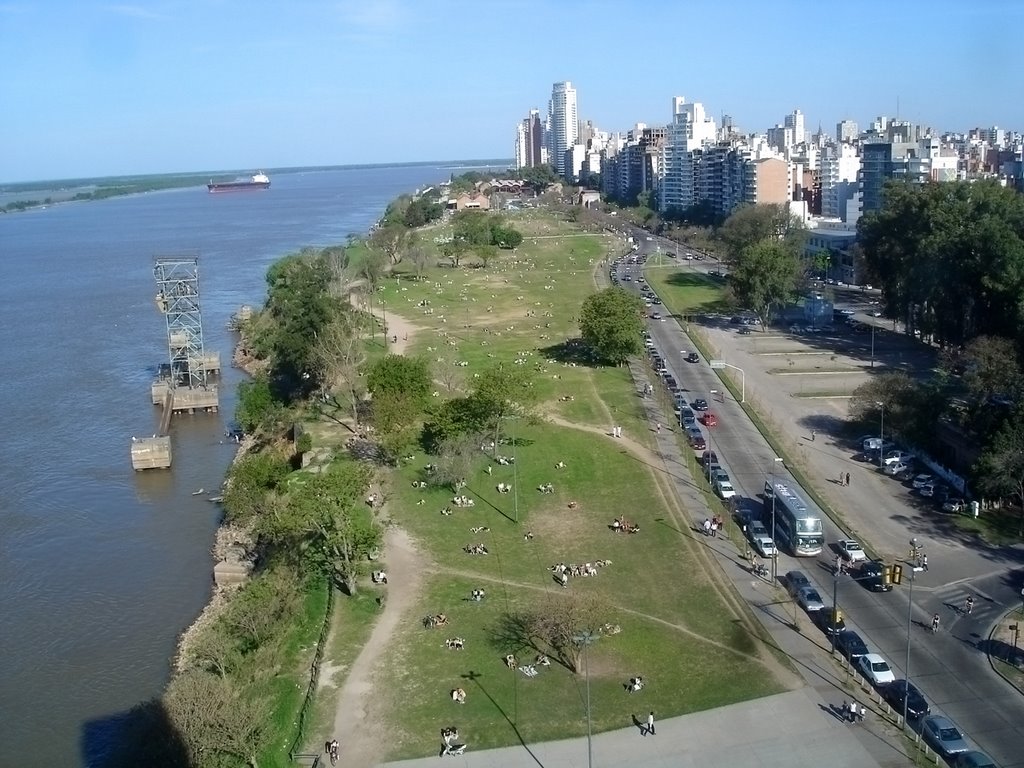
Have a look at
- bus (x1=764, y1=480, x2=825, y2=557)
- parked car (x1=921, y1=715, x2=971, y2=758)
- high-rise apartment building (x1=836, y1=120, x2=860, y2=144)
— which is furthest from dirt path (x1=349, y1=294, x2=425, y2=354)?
high-rise apartment building (x1=836, y1=120, x2=860, y2=144)

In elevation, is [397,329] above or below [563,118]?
below

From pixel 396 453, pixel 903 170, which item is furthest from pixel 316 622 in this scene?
pixel 903 170

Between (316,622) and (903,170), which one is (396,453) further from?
(903,170)

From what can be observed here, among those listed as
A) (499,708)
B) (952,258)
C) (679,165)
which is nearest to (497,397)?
(499,708)

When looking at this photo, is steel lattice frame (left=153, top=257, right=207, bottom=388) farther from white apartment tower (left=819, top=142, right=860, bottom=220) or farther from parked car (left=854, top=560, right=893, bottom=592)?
white apartment tower (left=819, top=142, right=860, bottom=220)

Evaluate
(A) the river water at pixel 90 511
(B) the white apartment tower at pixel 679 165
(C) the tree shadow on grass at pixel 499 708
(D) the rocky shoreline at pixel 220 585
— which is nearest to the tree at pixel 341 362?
(A) the river water at pixel 90 511

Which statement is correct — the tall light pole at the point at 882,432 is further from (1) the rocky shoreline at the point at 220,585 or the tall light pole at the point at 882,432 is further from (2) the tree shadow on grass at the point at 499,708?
(1) the rocky shoreline at the point at 220,585

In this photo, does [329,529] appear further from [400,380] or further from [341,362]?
[341,362]

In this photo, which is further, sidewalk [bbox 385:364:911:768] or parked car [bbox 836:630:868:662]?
parked car [bbox 836:630:868:662]
